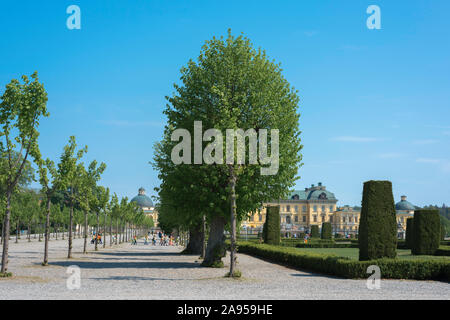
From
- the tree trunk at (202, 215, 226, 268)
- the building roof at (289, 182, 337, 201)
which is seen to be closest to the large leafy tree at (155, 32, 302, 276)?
the tree trunk at (202, 215, 226, 268)

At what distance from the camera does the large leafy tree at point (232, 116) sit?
24422mm

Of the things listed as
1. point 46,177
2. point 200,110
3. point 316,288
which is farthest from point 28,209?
point 316,288

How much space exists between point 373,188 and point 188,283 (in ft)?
32.0

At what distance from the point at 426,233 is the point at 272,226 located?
Result: 40.7ft

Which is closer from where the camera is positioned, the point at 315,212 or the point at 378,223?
the point at 378,223

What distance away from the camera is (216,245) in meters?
26.3

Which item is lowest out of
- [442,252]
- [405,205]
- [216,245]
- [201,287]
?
[442,252]

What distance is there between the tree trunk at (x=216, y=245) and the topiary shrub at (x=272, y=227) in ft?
49.1

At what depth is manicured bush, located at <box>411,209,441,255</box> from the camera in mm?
35562

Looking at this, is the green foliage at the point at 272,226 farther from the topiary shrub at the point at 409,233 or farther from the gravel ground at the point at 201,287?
the gravel ground at the point at 201,287

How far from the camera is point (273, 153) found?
2442 cm

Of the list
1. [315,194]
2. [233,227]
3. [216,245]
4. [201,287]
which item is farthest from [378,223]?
[315,194]

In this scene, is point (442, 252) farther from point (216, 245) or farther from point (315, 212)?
point (315, 212)

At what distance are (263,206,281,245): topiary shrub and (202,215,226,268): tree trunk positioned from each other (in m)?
15.0
